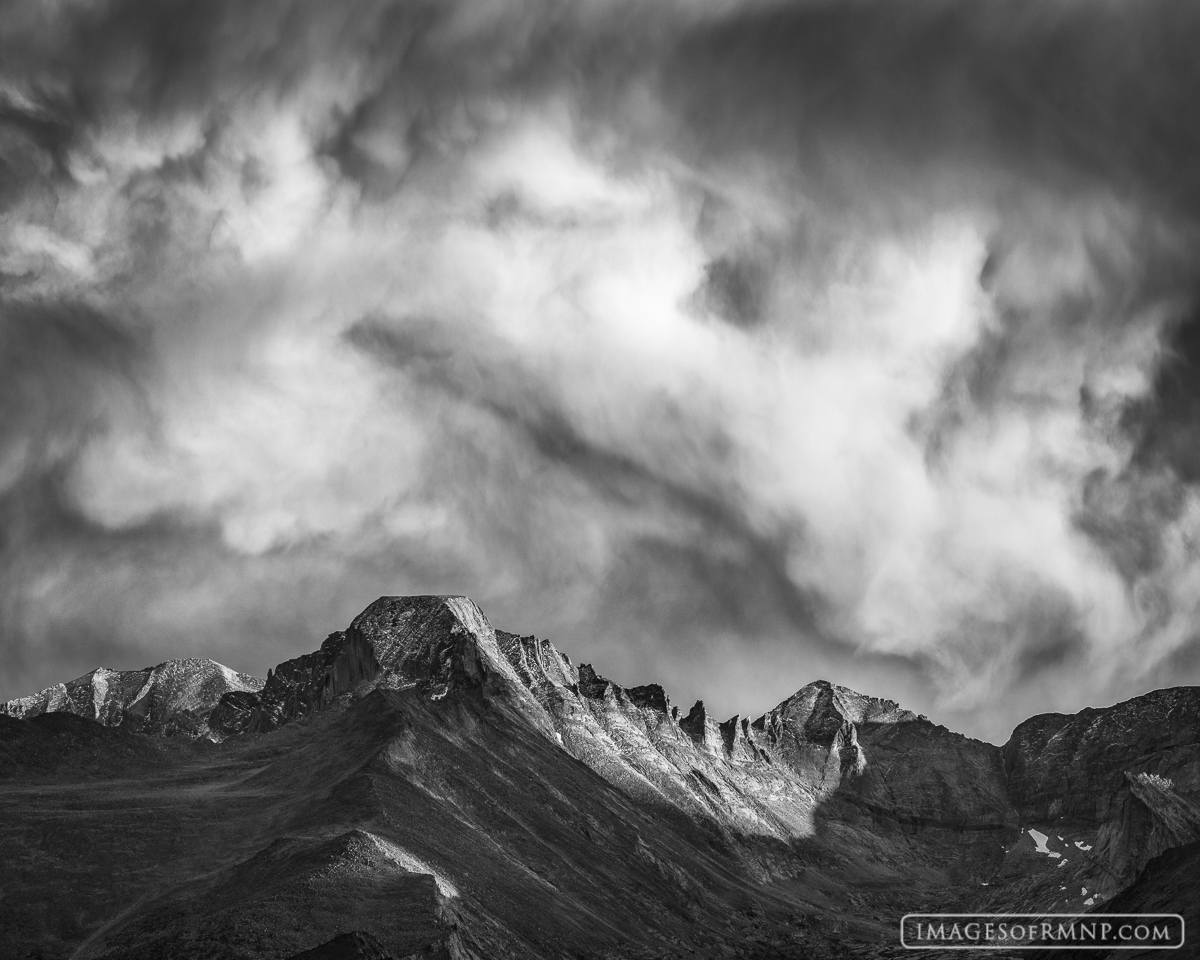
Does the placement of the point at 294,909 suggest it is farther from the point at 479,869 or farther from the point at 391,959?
the point at 479,869

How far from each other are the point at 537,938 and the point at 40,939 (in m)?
64.1

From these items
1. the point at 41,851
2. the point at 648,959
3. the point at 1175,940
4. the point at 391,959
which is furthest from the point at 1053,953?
the point at 41,851

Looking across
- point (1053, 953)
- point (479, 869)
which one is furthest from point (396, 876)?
point (1053, 953)

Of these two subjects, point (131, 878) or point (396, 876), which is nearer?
point (396, 876)

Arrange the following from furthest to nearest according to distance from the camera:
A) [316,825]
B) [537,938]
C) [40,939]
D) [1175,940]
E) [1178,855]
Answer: [316,825], [537,938], [1178,855], [40,939], [1175,940]

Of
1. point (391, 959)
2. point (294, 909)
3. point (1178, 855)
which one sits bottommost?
point (391, 959)

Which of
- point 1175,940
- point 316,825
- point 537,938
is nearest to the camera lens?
point 1175,940

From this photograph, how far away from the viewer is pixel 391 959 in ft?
426

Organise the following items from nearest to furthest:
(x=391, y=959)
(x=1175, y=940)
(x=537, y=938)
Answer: (x=391, y=959) → (x=1175, y=940) → (x=537, y=938)

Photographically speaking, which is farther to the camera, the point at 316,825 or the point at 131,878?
the point at 316,825

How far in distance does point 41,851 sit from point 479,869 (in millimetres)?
61710

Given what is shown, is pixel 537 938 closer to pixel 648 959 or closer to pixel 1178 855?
→ pixel 648 959

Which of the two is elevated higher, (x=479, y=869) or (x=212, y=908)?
(x=479, y=869)

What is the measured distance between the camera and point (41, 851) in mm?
186125
